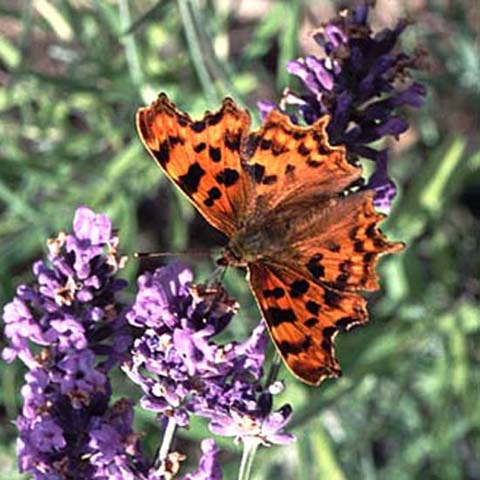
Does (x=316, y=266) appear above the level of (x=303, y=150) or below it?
below

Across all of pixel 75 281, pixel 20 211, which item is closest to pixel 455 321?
pixel 20 211

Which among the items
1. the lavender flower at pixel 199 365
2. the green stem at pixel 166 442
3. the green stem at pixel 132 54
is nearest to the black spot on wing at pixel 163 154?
the lavender flower at pixel 199 365

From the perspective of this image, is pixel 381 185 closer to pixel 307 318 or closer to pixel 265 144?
pixel 265 144

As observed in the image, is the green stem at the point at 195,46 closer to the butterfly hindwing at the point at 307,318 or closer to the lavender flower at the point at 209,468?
the butterfly hindwing at the point at 307,318

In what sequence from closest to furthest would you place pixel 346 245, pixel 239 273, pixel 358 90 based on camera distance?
pixel 346 245
pixel 358 90
pixel 239 273

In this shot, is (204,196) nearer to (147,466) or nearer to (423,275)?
(147,466)

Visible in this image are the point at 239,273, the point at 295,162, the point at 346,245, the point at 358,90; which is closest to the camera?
the point at 346,245

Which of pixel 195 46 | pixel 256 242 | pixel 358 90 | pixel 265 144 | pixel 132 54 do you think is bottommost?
pixel 256 242

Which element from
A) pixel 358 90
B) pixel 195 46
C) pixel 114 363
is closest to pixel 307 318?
pixel 114 363
